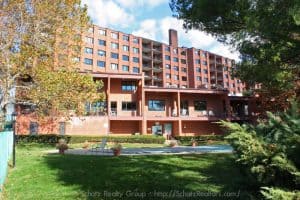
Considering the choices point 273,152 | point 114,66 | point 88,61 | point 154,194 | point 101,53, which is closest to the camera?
point 273,152

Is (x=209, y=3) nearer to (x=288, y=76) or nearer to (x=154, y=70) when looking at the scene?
(x=288, y=76)

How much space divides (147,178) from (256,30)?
18.8ft

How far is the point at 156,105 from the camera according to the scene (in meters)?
43.2

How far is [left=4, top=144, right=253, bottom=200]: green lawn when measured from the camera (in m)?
8.60

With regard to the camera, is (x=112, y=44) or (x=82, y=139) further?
(x=112, y=44)

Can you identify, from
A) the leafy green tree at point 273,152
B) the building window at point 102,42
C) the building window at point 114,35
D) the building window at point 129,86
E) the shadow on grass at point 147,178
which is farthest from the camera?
the building window at point 114,35

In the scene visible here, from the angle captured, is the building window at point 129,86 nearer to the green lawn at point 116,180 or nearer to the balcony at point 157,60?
the green lawn at point 116,180

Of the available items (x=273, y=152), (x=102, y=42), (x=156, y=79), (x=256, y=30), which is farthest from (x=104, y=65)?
(x=273, y=152)

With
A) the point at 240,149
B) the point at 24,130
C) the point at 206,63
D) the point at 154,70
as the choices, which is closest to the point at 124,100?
the point at 24,130

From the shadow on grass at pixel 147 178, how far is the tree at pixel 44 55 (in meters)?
7.07

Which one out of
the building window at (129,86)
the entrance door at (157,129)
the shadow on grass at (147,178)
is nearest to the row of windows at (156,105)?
the building window at (129,86)

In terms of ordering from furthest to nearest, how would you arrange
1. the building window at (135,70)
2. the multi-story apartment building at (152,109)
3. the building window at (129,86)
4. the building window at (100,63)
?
1. the building window at (135,70)
2. the building window at (100,63)
3. the building window at (129,86)
4. the multi-story apartment building at (152,109)

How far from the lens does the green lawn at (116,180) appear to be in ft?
28.2

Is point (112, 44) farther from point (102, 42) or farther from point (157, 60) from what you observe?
point (157, 60)
